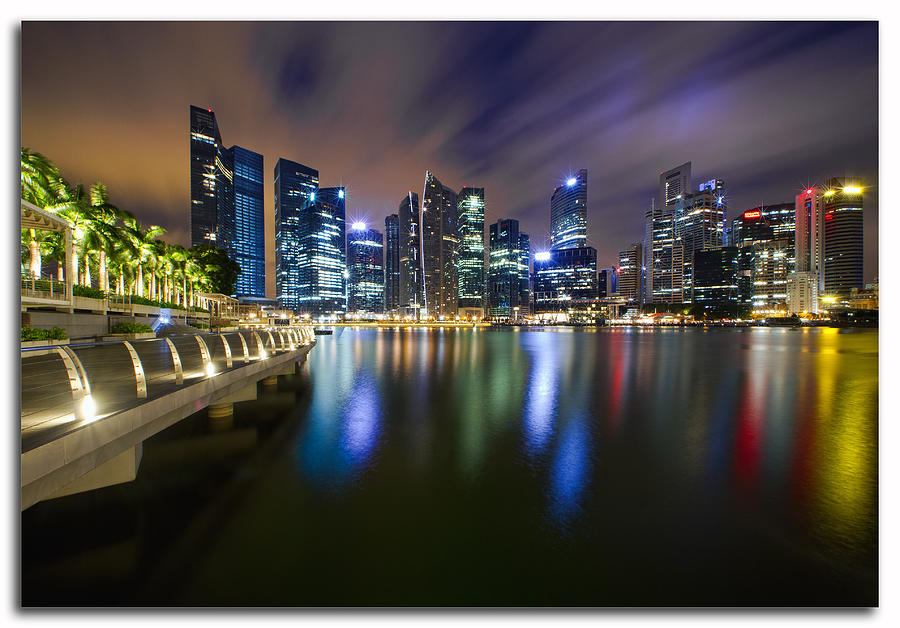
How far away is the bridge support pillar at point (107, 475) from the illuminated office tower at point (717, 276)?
21781cm

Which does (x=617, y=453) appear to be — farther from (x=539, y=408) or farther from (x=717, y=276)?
(x=717, y=276)

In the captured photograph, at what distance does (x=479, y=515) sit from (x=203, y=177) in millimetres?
221391

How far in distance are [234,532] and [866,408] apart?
20557 millimetres

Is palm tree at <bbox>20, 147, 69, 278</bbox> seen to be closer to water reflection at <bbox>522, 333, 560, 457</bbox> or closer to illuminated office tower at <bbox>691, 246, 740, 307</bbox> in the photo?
water reflection at <bbox>522, 333, 560, 457</bbox>

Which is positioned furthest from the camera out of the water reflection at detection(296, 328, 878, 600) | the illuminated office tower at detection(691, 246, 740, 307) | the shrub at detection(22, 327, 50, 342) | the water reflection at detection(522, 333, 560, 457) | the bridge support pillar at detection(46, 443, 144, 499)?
the illuminated office tower at detection(691, 246, 740, 307)

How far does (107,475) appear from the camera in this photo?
610cm

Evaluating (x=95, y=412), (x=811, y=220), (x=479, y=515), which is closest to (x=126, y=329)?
(x=95, y=412)

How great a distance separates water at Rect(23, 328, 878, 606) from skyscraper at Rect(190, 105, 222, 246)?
628 ft

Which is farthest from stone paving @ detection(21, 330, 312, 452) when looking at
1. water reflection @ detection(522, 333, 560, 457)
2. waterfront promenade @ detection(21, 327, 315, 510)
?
water reflection @ detection(522, 333, 560, 457)

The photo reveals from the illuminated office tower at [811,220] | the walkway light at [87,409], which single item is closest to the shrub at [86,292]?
the walkway light at [87,409]

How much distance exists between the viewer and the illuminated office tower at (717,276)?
577 feet

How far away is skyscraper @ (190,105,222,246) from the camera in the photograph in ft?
539

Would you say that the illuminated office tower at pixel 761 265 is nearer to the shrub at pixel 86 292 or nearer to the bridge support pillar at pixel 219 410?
the bridge support pillar at pixel 219 410
